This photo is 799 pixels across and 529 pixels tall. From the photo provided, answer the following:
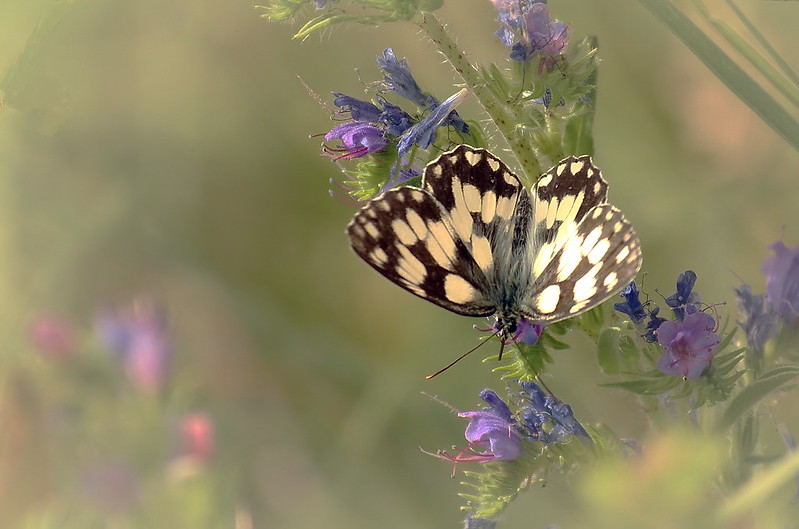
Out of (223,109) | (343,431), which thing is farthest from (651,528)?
(223,109)

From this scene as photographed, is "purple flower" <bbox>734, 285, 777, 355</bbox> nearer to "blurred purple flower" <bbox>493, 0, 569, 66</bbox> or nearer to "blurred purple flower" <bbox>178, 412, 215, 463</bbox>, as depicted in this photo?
"blurred purple flower" <bbox>493, 0, 569, 66</bbox>

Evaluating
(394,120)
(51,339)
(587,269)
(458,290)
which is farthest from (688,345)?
(51,339)

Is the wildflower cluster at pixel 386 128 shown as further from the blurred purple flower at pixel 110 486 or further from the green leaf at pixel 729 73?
the blurred purple flower at pixel 110 486

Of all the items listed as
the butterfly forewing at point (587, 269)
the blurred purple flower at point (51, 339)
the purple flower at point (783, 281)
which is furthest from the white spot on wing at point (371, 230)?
the blurred purple flower at point (51, 339)

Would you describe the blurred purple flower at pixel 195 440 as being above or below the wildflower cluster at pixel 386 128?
below

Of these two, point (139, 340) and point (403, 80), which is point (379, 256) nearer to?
point (403, 80)

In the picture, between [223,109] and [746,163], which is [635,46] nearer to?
[746,163]
